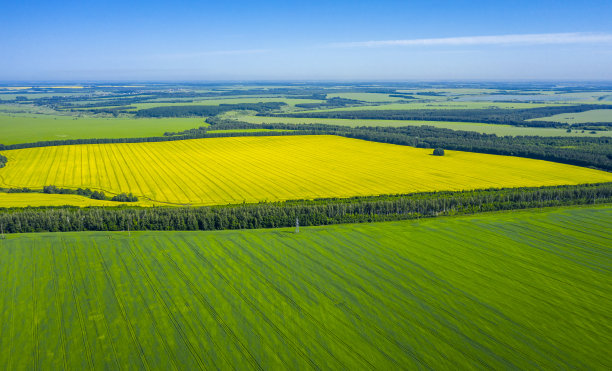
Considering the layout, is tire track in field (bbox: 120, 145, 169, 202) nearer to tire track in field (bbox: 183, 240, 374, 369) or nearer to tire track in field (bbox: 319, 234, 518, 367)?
tire track in field (bbox: 183, 240, 374, 369)

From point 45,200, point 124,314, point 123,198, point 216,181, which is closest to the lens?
point 124,314

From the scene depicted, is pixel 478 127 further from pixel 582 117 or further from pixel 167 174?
pixel 167 174

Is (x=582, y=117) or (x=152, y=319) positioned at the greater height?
(x=582, y=117)

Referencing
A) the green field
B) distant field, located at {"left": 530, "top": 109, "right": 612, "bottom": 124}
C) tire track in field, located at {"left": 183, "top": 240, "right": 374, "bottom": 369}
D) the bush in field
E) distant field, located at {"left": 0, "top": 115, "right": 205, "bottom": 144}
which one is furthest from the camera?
distant field, located at {"left": 530, "top": 109, "right": 612, "bottom": 124}

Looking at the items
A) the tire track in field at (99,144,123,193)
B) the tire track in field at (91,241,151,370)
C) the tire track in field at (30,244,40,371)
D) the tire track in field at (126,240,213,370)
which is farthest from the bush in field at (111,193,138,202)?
the tire track in field at (30,244,40,371)

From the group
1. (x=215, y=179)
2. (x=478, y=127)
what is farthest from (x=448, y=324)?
(x=478, y=127)

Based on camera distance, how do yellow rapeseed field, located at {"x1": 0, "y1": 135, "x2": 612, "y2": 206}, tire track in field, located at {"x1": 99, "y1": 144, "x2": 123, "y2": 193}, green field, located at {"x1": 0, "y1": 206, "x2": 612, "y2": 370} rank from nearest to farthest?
green field, located at {"x1": 0, "y1": 206, "x2": 612, "y2": 370}, yellow rapeseed field, located at {"x1": 0, "y1": 135, "x2": 612, "y2": 206}, tire track in field, located at {"x1": 99, "y1": 144, "x2": 123, "y2": 193}
